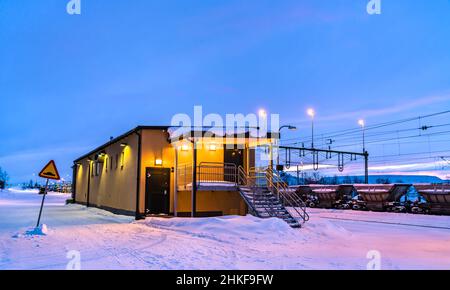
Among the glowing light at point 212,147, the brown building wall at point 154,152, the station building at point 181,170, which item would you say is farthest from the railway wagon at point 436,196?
the brown building wall at point 154,152

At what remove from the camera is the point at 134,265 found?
25.2 feet

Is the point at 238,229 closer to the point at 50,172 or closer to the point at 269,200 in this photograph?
the point at 269,200

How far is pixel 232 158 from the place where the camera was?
2011 cm

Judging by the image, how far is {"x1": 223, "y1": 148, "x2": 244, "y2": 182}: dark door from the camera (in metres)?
20.0

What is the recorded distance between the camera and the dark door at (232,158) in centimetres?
2005

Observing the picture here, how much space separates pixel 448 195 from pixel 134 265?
2121cm

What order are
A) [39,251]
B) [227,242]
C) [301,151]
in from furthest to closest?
[301,151] → [227,242] → [39,251]

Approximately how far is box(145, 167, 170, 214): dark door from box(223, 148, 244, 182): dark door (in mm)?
2972

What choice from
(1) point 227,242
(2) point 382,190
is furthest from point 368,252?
(2) point 382,190

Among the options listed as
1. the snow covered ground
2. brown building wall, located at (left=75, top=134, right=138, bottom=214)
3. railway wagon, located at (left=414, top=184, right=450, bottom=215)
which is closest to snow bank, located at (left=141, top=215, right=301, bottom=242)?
the snow covered ground

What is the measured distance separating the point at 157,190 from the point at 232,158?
3993 mm

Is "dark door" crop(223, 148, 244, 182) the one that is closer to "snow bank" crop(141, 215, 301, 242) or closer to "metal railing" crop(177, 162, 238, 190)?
"metal railing" crop(177, 162, 238, 190)

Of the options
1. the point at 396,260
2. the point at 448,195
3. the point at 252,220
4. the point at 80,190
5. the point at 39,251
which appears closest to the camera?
the point at 396,260
